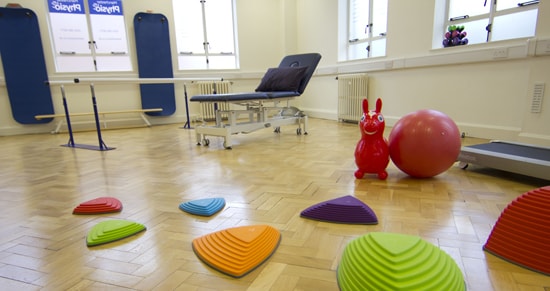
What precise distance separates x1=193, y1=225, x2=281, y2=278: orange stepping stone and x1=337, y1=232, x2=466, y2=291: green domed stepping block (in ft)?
1.10

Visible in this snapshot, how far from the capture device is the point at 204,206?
1.73 meters

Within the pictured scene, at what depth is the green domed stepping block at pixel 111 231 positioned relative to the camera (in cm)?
141

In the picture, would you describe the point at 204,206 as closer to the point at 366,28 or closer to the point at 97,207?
the point at 97,207

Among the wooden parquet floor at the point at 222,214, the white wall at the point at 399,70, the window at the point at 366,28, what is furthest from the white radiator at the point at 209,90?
the wooden parquet floor at the point at 222,214

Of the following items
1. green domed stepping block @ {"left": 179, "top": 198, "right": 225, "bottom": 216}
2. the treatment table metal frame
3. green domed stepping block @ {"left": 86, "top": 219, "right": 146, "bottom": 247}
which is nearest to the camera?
green domed stepping block @ {"left": 86, "top": 219, "right": 146, "bottom": 247}

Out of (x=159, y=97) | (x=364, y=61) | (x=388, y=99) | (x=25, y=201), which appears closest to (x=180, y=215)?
(x=25, y=201)

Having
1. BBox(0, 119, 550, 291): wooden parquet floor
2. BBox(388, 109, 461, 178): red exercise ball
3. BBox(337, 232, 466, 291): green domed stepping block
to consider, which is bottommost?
BBox(0, 119, 550, 291): wooden parquet floor

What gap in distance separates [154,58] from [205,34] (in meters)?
1.27

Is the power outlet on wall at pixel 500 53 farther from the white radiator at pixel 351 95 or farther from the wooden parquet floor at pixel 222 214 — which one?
the white radiator at pixel 351 95

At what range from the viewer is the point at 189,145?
153 inches

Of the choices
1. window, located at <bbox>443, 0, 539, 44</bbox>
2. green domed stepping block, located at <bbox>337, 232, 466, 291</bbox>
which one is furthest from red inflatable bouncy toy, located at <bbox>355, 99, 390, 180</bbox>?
window, located at <bbox>443, 0, 539, 44</bbox>

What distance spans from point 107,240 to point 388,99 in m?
4.45

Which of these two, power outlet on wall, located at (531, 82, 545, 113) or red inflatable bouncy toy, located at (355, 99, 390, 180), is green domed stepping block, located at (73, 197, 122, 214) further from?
power outlet on wall, located at (531, 82, 545, 113)

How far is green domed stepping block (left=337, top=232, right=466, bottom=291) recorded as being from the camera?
915 mm
